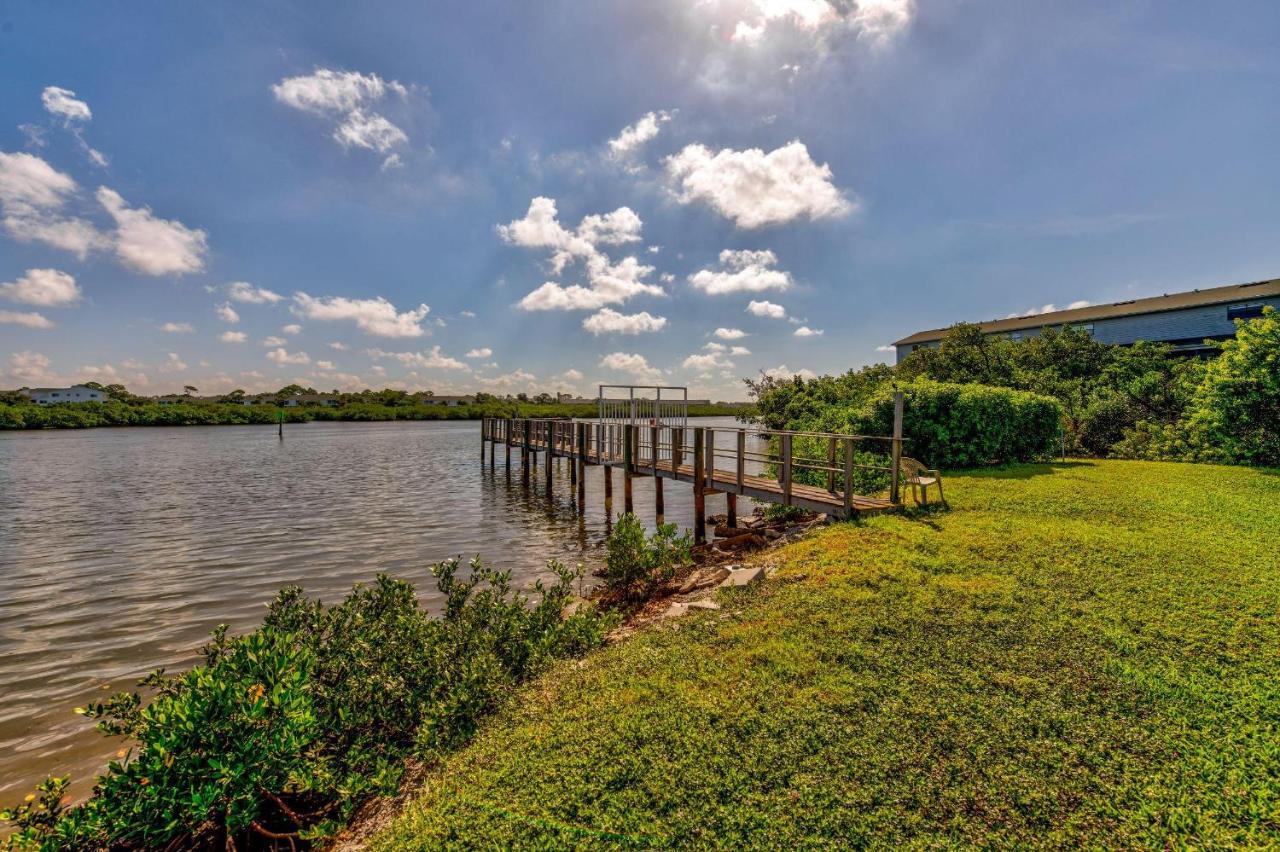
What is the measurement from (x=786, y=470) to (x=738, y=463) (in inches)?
65.6

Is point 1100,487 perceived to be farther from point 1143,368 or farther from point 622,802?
point 1143,368

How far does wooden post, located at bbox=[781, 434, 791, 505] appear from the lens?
10.8 meters

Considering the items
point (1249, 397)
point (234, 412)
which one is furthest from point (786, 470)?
point (234, 412)

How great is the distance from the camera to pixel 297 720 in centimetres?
353

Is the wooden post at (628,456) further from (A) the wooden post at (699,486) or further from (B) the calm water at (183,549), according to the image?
(A) the wooden post at (699,486)

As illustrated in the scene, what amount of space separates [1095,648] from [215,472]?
125 ft

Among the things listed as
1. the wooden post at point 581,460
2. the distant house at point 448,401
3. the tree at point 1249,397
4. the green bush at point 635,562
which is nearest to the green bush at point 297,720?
the green bush at point 635,562

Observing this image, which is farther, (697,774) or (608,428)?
(608,428)

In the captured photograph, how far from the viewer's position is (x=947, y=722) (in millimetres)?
3883

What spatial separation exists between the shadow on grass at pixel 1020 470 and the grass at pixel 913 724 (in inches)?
258

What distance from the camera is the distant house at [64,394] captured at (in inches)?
4058

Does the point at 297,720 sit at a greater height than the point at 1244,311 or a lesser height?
lesser

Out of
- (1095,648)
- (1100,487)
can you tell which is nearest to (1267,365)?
(1100,487)

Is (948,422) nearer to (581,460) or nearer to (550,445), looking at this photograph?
(581,460)
